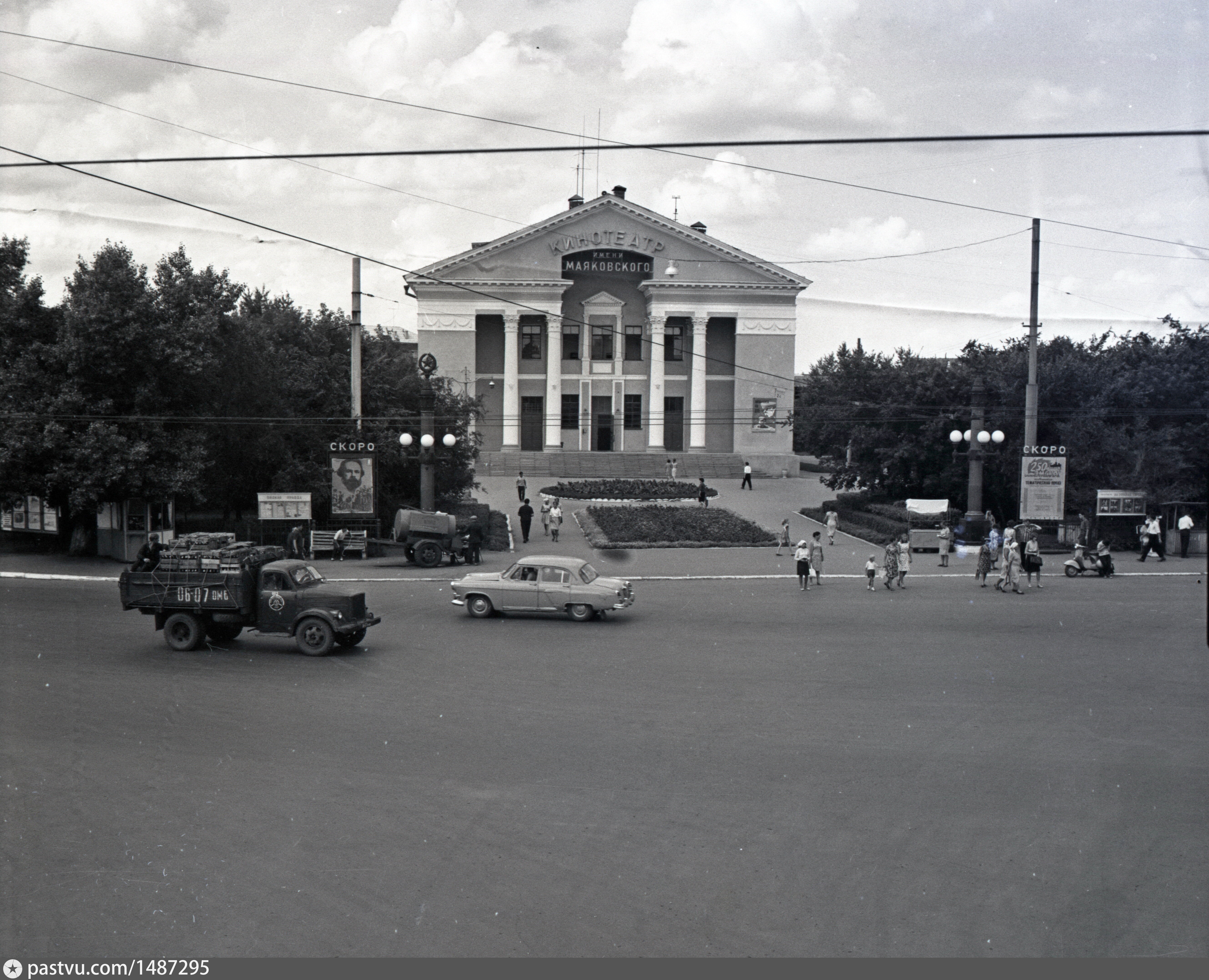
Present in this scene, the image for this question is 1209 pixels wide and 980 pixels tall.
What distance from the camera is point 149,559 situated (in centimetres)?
1791

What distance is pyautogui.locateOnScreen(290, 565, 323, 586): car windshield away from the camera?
1723 cm

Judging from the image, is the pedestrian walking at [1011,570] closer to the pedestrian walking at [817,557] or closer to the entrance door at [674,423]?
the pedestrian walking at [817,557]

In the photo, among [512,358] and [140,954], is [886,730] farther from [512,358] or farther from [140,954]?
[512,358]

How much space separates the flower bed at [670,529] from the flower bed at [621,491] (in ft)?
17.7

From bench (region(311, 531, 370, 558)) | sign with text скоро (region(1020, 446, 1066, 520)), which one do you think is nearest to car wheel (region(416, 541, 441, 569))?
bench (region(311, 531, 370, 558))

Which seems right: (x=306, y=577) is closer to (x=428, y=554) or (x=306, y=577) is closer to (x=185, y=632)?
(x=185, y=632)

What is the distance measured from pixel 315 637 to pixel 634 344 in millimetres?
54006

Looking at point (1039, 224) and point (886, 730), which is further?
point (1039, 224)

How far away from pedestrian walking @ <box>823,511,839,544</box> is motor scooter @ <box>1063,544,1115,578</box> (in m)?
8.45

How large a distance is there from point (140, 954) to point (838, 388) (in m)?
46.5

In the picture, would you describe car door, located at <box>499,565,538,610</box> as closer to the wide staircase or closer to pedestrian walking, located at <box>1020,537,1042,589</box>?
pedestrian walking, located at <box>1020,537,1042,589</box>

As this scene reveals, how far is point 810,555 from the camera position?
2645 cm

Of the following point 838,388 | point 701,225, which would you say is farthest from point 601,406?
point 838,388

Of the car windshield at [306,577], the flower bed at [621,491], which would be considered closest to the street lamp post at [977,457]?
the flower bed at [621,491]
